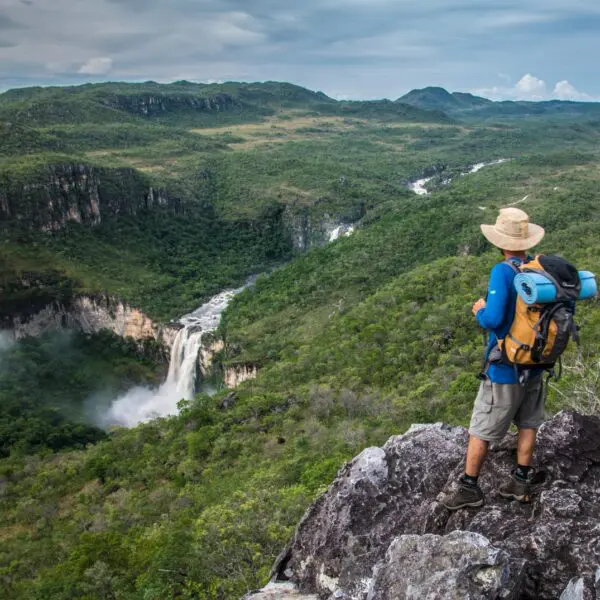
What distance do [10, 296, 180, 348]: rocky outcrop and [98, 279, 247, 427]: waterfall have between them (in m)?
4.14

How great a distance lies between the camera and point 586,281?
608cm


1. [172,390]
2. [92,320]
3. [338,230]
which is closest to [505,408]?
[172,390]

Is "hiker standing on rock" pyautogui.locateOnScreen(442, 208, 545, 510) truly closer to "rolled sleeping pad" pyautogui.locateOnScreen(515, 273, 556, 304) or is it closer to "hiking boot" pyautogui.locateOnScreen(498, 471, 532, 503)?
"hiking boot" pyautogui.locateOnScreen(498, 471, 532, 503)

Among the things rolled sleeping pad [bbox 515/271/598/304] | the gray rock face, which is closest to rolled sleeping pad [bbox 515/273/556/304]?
rolled sleeping pad [bbox 515/271/598/304]

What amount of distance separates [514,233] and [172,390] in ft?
186

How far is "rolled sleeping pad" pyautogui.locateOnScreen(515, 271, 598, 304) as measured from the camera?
583cm

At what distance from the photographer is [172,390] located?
6016cm

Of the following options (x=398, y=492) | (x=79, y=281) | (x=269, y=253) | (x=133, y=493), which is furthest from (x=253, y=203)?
(x=398, y=492)

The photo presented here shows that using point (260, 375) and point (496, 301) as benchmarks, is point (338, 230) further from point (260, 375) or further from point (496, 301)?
point (496, 301)

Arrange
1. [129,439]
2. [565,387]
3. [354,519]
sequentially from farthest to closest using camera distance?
[129,439], [565,387], [354,519]

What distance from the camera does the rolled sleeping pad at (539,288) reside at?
5832 mm

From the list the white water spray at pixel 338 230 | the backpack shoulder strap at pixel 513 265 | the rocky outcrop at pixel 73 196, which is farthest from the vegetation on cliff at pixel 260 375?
the backpack shoulder strap at pixel 513 265

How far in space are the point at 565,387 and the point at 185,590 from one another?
38.0 ft

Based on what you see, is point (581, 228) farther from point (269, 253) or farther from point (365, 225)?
point (269, 253)
